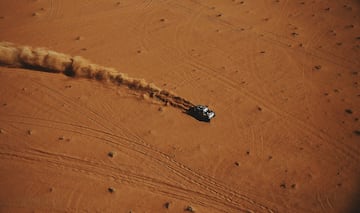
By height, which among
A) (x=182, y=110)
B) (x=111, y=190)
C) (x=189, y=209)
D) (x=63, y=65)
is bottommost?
(x=189, y=209)

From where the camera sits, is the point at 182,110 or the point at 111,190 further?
the point at 182,110

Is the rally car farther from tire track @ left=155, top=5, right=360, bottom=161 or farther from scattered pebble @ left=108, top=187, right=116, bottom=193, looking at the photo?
scattered pebble @ left=108, top=187, right=116, bottom=193

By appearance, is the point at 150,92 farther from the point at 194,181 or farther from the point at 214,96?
the point at 194,181

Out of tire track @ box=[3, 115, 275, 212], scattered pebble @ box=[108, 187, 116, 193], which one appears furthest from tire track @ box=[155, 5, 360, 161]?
scattered pebble @ box=[108, 187, 116, 193]

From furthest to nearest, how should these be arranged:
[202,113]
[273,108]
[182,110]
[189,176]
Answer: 1. [273,108]
2. [182,110]
3. [202,113]
4. [189,176]

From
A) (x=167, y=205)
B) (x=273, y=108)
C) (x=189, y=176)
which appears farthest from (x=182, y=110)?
(x=167, y=205)

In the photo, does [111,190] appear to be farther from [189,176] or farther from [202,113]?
[202,113]
